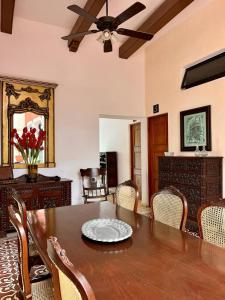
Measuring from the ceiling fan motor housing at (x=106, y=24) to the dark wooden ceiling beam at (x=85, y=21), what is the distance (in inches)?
44.6

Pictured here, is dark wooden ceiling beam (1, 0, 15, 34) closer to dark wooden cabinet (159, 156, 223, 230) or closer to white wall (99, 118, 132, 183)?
dark wooden cabinet (159, 156, 223, 230)

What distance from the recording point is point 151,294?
0.99 meters

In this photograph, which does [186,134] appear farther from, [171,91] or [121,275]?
[121,275]

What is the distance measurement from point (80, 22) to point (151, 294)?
448cm

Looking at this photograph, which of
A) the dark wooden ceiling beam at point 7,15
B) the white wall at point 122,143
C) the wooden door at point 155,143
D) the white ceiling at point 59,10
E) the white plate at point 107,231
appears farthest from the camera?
the white wall at point 122,143

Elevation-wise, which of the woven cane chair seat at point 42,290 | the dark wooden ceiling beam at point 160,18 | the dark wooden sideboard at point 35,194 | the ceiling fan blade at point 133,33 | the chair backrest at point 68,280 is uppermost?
the dark wooden ceiling beam at point 160,18

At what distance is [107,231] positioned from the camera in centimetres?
174

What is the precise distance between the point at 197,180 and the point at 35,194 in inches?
106

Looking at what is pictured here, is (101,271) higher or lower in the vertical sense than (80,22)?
lower

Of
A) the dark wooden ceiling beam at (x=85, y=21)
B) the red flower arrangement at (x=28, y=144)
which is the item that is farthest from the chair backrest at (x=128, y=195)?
the dark wooden ceiling beam at (x=85, y=21)

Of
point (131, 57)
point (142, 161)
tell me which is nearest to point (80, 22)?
point (131, 57)

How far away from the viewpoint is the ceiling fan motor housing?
2777 mm

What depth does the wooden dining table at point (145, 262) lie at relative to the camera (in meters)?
1.02

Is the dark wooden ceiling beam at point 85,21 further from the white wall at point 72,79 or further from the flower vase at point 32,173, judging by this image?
the flower vase at point 32,173
